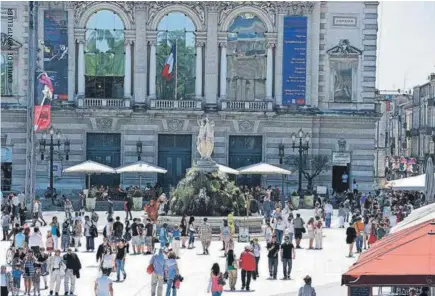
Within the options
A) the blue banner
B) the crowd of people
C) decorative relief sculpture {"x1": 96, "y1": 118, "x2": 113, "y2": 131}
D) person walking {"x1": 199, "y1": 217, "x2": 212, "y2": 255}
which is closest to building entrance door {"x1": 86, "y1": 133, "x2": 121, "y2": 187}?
decorative relief sculpture {"x1": 96, "y1": 118, "x2": 113, "y2": 131}

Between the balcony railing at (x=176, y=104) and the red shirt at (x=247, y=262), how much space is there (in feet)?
119

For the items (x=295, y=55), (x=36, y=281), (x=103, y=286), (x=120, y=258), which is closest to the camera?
(x=103, y=286)

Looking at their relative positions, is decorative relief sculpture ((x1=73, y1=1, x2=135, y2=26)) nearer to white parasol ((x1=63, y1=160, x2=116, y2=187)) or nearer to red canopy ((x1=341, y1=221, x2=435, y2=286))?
white parasol ((x1=63, y1=160, x2=116, y2=187))

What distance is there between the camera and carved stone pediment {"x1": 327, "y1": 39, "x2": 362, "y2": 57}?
67.2 metres

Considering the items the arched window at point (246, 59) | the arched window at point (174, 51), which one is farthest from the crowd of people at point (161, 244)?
the arched window at point (174, 51)

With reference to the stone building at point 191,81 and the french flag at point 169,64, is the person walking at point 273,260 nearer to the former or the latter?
the stone building at point 191,81

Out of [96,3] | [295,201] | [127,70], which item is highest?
[96,3]

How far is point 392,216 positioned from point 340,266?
998 cm

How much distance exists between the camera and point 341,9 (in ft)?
222

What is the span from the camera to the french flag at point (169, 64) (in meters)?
67.1

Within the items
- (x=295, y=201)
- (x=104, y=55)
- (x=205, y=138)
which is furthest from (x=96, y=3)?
(x=205, y=138)

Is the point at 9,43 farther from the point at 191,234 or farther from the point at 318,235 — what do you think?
the point at 318,235

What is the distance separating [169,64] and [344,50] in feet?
32.5

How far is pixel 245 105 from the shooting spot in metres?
67.2
